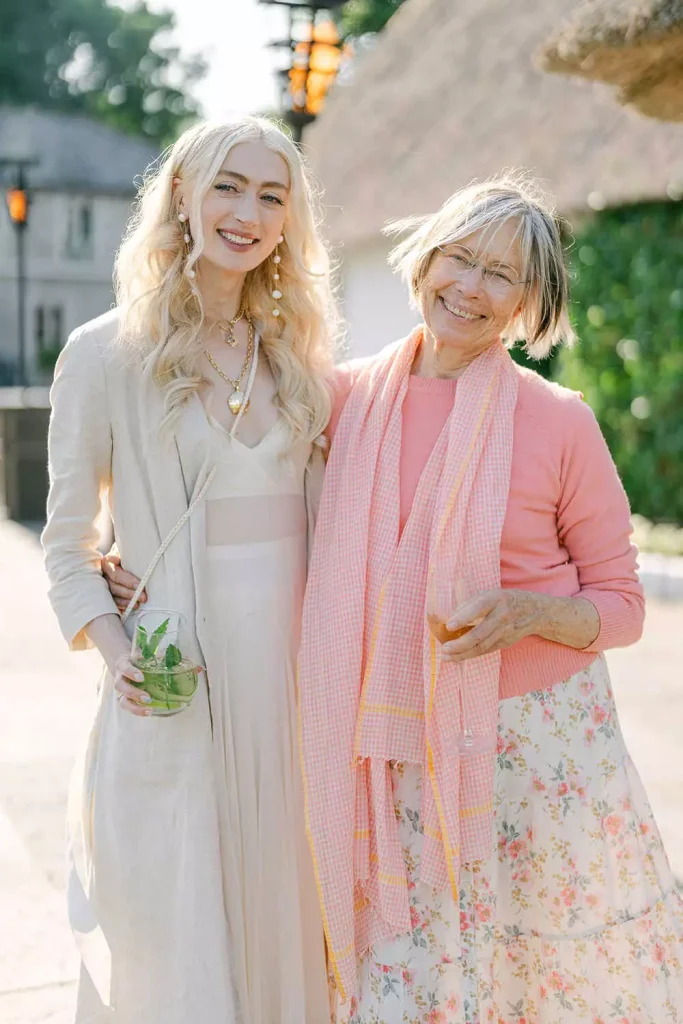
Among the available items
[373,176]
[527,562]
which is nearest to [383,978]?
[527,562]

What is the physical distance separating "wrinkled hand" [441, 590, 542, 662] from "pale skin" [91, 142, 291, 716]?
2.00 feet

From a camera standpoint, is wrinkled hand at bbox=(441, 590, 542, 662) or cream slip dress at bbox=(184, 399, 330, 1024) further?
cream slip dress at bbox=(184, 399, 330, 1024)

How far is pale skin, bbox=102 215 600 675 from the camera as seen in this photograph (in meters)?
2.21

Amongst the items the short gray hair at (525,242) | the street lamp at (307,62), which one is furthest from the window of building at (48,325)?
the short gray hair at (525,242)

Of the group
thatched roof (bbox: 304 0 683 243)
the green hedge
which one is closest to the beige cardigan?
the green hedge

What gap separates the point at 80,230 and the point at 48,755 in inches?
1517

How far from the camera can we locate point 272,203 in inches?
97.0

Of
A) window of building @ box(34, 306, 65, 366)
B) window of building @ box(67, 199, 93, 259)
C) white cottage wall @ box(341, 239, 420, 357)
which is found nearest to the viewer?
white cottage wall @ box(341, 239, 420, 357)

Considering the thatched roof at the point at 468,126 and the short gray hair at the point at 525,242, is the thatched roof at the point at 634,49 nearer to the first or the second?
the short gray hair at the point at 525,242

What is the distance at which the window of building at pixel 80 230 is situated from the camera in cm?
4109

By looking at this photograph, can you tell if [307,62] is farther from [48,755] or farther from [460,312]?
[460,312]

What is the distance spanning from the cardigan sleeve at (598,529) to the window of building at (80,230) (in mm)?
40866

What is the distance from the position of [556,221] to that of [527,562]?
0.70m

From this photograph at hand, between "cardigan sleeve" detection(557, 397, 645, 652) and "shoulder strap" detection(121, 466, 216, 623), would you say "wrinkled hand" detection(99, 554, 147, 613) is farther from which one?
"cardigan sleeve" detection(557, 397, 645, 652)
